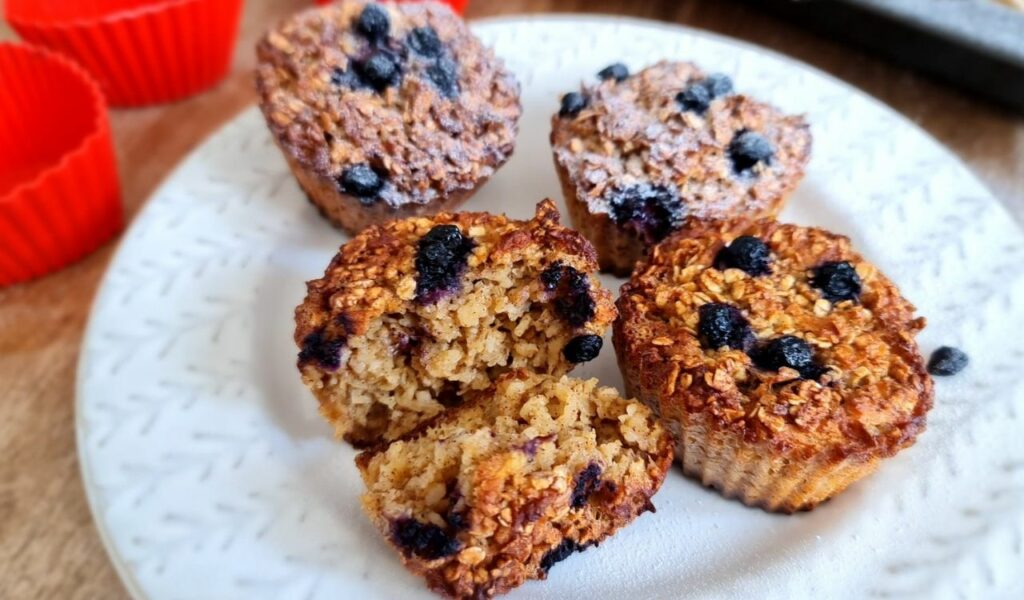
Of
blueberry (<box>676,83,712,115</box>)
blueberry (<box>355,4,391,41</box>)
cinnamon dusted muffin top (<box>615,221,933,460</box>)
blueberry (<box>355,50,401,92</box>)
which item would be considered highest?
blueberry (<box>355,4,391,41</box>)

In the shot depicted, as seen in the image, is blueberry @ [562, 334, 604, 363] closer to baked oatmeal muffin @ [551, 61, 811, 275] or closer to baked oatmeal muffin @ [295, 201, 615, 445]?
baked oatmeal muffin @ [295, 201, 615, 445]

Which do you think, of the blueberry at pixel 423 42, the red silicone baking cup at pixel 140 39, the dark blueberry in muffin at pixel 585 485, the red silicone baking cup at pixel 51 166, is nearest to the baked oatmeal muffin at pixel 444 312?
the dark blueberry in muffin at pixel 585 485

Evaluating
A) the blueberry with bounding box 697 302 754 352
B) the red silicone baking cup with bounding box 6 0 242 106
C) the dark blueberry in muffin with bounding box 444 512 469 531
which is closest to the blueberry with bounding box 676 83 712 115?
the blueberry with bounding box 697 302 754 352

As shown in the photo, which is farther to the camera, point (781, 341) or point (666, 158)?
point (666, 158)

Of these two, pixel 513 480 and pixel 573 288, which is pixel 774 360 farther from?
pixel 513 480

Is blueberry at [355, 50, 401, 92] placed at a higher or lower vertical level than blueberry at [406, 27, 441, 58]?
lower

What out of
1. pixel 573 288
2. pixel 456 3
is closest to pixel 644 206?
pixel 573 288

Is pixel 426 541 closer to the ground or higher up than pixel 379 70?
closer to the ground
